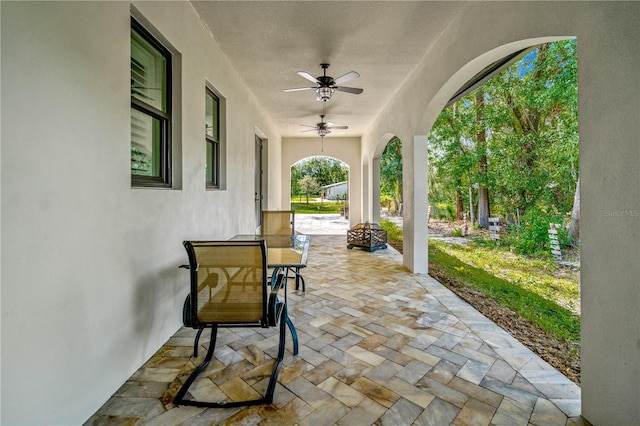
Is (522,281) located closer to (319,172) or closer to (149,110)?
(149,110)

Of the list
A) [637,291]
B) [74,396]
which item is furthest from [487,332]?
[74,396]

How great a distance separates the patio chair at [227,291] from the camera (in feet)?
5.62

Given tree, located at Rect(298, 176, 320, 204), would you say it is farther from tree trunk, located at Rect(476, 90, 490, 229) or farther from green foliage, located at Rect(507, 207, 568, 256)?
green foliage, located at Rect(507, 207, 568, 256)

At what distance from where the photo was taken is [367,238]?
6.57 m

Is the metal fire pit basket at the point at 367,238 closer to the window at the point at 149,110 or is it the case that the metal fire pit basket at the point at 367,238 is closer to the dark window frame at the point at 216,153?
the dark window frame at the point at 216,153

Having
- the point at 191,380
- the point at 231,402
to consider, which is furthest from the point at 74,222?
the point at 231,402

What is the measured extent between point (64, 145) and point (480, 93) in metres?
9.36

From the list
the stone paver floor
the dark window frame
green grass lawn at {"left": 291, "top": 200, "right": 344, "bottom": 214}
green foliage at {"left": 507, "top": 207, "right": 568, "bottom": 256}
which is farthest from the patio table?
green grass lawn at {"left": 291, "top": 200, "right": 344, "bottom": 214}

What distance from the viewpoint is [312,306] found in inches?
129

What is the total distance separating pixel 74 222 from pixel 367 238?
18.3 ft

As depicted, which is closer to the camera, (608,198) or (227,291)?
(608,198)

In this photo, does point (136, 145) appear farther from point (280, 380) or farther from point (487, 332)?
point (487, 332)

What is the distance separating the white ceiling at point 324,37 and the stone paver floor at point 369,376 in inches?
118

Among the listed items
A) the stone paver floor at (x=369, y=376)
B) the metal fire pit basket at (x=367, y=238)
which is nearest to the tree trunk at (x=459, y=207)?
the metal fire pit basket at (x=367, y=238)
